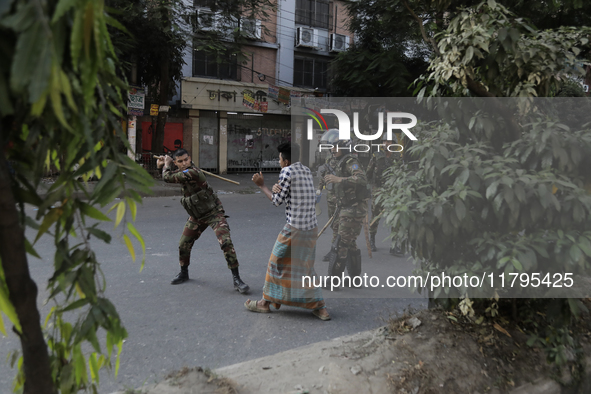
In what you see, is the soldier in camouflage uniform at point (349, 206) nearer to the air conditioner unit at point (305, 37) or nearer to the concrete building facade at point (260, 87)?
the concrete building facade at point (260, 87)

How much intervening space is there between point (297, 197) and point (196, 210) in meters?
1.37

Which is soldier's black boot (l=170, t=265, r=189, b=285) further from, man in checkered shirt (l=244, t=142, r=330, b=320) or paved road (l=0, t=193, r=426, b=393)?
man in checkered shirt (l=244, t=142, r=330, b=320)

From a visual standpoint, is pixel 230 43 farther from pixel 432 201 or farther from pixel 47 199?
pixel 47 199

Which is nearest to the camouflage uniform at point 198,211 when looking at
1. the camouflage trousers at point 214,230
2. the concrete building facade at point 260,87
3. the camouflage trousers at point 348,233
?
the camouflage trousers at point 214,230

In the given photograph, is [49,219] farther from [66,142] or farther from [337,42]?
[337,42]

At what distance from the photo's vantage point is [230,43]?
16.3 metres

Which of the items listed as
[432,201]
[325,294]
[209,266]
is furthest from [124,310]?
[432,201]

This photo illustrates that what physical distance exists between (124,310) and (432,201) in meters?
3.08

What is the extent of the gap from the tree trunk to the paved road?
5.31 ft

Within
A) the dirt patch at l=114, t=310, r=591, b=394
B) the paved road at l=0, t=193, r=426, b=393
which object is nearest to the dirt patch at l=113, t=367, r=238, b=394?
the dirt patch at l=114, t=310, r=591, b=394

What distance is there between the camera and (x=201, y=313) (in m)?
4.55

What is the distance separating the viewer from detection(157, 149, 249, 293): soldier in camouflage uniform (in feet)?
17.2

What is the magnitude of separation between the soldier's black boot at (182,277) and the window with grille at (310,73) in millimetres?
19159

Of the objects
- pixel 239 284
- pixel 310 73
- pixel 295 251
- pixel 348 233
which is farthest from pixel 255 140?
pixel 295 251
